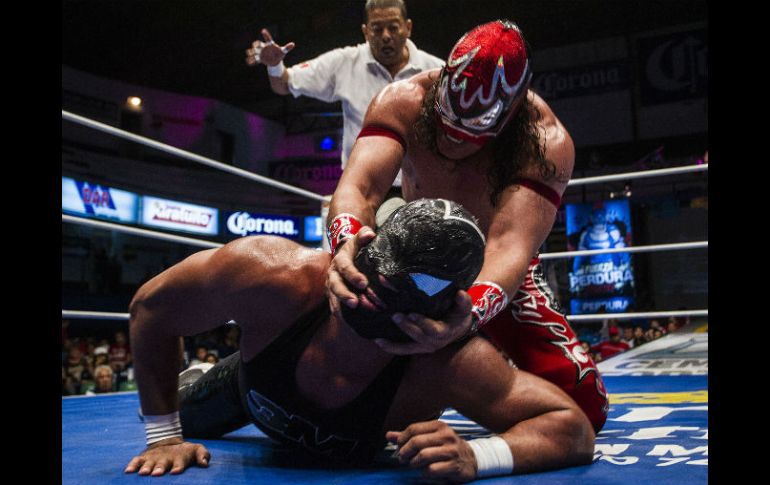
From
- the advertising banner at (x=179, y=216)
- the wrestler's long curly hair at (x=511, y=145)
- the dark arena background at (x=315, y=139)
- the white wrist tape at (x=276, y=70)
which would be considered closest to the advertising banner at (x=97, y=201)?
the dark arena background at (x=315, y=139)

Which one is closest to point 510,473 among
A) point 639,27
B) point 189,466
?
point 189,466

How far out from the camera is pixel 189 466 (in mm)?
1349

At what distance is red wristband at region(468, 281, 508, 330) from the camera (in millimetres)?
1324

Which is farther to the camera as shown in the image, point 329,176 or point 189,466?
point 329,176

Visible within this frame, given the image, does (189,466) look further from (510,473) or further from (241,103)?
(241,103)

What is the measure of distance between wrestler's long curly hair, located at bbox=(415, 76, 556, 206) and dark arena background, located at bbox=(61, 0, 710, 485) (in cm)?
603

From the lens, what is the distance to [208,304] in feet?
4.14

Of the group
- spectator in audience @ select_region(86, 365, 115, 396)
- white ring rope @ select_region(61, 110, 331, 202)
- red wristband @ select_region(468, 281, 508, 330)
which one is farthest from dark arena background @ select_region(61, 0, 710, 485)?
red wristband @ select_region(468, 281, 508, 330)

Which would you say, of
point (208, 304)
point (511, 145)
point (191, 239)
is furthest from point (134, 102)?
point (208, 304)

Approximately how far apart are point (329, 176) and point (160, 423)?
12.8 m

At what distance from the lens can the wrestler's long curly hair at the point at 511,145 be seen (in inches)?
67.7
